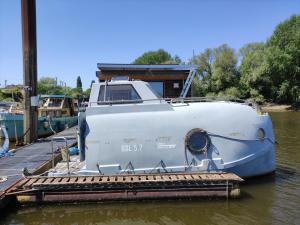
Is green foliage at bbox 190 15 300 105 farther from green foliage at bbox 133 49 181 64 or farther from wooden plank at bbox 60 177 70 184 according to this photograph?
wooden plank at bbox 60 177 70 184

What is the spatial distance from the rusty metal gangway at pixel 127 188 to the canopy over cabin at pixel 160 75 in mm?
9451

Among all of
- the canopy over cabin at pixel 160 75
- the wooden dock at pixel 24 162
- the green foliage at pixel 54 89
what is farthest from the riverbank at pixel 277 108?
the wooden dock at pixel 24 162

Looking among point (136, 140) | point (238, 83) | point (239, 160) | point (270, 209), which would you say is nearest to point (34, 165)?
point (136, 140)

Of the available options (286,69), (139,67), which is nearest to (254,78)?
(286,69)

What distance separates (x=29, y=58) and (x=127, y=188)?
879 centimetres

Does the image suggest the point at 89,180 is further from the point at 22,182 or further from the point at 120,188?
the point at 22,182

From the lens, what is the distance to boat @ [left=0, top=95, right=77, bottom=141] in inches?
844

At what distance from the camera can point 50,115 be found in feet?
80.5

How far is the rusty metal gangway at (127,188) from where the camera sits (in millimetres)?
7828

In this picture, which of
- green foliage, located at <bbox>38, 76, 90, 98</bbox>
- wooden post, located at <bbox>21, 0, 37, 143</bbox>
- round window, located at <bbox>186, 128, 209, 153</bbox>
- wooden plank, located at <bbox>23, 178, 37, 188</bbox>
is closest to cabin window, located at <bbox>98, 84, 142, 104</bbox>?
round window, located at <bbox>186, 128, 209, 153</bbox>

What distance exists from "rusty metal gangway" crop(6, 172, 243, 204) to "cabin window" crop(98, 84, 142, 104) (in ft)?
7.89

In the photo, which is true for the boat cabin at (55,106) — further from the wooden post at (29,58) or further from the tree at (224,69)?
the tree at (224,69)

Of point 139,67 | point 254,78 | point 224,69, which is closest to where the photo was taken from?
point 139,67

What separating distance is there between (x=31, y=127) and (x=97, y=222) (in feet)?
29.6
